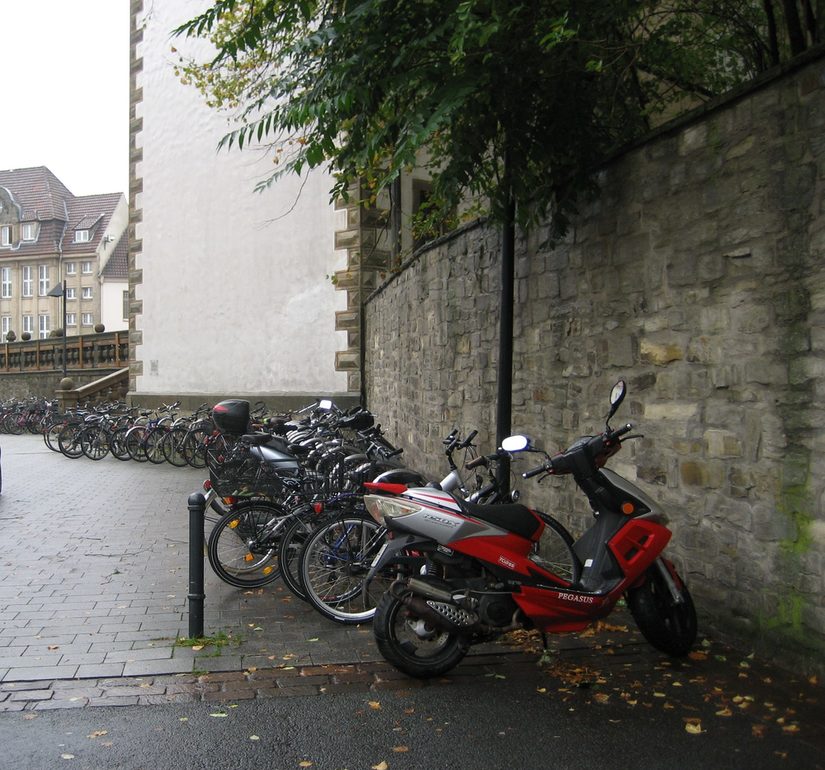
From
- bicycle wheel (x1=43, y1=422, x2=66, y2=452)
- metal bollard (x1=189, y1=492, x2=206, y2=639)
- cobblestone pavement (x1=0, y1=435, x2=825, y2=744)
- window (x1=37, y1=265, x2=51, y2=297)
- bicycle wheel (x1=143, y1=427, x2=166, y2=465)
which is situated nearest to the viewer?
cobblestone pavement (x1=0, y1=435, x2=825, y2=744)

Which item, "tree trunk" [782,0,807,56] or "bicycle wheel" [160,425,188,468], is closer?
"tree trunk" [782,0,807,56]

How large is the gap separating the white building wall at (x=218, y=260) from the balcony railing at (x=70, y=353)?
12.7 metres

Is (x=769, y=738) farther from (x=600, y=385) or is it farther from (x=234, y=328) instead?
(x=234, y=328)

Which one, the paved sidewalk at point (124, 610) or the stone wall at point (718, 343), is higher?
the stone wall at point (718, 343)

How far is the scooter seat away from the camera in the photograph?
4676 mm

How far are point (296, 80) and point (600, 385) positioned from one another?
3.06 meters

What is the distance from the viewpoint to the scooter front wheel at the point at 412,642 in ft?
14.8

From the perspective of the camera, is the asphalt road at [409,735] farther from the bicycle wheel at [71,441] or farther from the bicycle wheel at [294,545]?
the bicycle wheel at [71,441]

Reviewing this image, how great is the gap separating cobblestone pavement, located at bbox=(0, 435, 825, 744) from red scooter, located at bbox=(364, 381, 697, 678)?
220 mm

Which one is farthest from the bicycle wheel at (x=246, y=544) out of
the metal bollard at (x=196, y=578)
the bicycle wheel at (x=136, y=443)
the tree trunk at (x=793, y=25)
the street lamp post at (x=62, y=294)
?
the street lamp post at (x=62, y=294)

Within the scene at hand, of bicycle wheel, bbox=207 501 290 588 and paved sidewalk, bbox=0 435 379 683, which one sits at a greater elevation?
bicycle wheel, bbox=207 501 290 588

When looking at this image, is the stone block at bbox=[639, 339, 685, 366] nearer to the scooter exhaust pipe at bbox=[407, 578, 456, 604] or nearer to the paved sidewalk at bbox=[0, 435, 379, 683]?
the scooter exhaust pipe at bbox=[407, 578, 456, 604]

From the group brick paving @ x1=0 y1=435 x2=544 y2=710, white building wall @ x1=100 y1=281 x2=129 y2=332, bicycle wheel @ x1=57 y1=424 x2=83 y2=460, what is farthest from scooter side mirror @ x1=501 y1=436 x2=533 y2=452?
white building wall @ x1=100 y1=281 x2=129 y2=332

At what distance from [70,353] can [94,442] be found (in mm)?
17435
